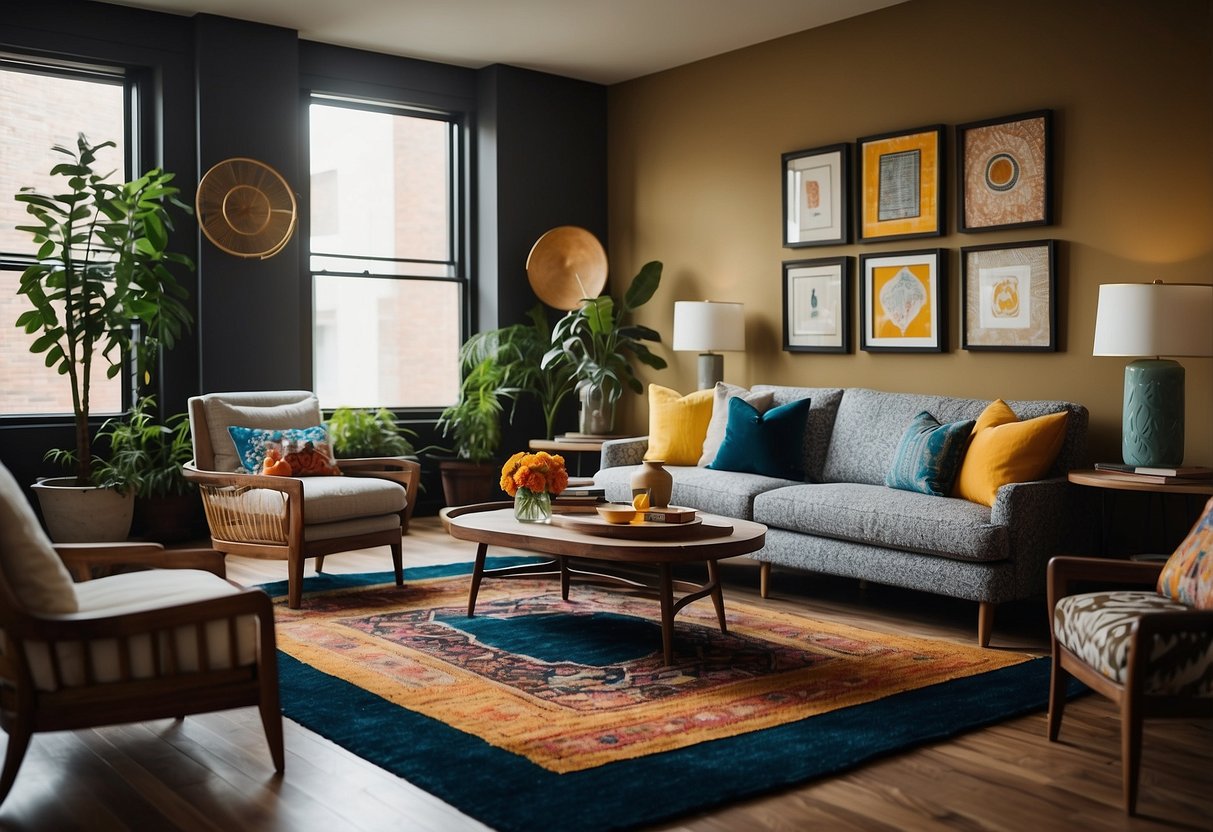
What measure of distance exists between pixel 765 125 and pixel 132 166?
3.52 m

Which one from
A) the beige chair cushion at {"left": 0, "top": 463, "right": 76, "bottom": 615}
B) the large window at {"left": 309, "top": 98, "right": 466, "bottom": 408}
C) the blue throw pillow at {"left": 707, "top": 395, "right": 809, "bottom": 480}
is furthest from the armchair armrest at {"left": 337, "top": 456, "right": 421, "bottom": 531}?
the beige chair cushion at {"left": 0, "top": 463, "right": 76, "bottom": 615}

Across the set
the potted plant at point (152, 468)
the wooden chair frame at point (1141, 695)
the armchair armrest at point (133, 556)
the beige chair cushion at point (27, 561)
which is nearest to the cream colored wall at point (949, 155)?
Result: the wooden chair frame at point (1141, 695)

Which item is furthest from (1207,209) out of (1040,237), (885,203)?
(885,203)

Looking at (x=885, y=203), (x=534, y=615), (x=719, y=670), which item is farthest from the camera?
(x=885, y=203)

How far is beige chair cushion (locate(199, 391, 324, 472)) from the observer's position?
5.29 m

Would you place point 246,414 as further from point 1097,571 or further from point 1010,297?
point 1097,571

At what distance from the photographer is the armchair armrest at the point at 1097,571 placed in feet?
10.0

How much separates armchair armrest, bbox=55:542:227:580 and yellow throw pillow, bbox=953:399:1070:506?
2793 millimetres

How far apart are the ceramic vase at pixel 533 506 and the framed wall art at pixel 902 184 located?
2564 millimetres

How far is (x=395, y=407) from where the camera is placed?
7293mm

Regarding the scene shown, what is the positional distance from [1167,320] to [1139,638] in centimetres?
204

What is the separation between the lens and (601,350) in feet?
22.7

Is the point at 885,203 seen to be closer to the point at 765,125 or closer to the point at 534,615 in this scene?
the point at 765,125

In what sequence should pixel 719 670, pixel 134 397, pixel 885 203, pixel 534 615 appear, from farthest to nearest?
1. pixel 134 397
2. pixel 885 203
3. pixel 534 615
4. pixel 719 670
